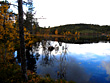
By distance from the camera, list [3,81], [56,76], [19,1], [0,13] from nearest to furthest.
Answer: [19,1] < [3,81] < [0,13] < [56,76]

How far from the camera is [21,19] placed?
6.28m

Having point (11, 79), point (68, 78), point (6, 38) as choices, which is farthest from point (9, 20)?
point (68, 78)

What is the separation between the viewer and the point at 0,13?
9.73m

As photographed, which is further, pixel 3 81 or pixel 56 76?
pixel 56 76

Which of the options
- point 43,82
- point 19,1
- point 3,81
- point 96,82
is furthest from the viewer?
point 96,82

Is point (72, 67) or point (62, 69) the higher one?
point (62, 69)

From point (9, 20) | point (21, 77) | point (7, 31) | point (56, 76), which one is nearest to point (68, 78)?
point (56, 76)

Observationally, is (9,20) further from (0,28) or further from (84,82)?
(84,82)

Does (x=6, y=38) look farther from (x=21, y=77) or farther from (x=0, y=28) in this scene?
(x=21, y=77)

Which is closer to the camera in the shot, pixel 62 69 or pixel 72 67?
pixel 62 69

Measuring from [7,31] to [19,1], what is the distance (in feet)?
19.0

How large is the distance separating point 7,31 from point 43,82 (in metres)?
7.65

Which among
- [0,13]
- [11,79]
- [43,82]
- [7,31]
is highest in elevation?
[0,13]

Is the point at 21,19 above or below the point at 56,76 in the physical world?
above
